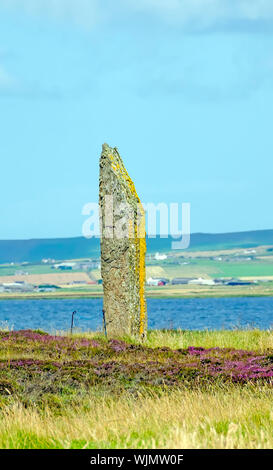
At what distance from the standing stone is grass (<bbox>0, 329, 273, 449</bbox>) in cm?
68

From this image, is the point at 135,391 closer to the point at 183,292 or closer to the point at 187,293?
the point at 187,293

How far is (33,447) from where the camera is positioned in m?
9.53

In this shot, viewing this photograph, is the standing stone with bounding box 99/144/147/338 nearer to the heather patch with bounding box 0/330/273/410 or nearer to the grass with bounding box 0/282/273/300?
the heather patch with bounding box 0/330/273/410

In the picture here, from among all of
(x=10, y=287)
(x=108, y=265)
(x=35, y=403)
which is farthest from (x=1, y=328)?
(x=10, y=287)

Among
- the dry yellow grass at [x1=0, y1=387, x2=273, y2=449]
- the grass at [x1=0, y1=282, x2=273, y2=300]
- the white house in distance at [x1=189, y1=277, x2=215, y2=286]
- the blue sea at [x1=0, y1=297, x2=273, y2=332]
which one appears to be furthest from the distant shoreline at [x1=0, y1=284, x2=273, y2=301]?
the dry yellow grass at [x1=0, y1=387, x2=273, y2=449]

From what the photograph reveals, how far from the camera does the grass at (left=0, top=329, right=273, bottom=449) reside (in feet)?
30.8

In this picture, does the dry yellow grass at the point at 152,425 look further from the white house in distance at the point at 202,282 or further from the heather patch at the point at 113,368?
the white house in distance at the point at 202,282

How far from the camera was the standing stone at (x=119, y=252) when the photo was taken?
23.0 metres

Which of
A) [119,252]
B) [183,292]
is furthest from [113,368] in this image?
[183,292]

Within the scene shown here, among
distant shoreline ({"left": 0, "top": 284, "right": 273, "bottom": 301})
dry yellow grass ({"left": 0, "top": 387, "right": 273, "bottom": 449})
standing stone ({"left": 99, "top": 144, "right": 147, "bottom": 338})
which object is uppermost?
standing stone ({"left": 99, "top": 144, "right": 147, "bottom": 338})

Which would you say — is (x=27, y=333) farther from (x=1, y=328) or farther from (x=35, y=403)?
(x=35, y=403)

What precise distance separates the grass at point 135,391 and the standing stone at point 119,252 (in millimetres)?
677

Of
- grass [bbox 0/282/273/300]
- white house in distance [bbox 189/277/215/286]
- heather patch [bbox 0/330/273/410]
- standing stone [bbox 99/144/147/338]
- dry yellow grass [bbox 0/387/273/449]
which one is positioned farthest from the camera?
white house in distance [bbox 189/277/215/286]

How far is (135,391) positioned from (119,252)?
872 centimetres
